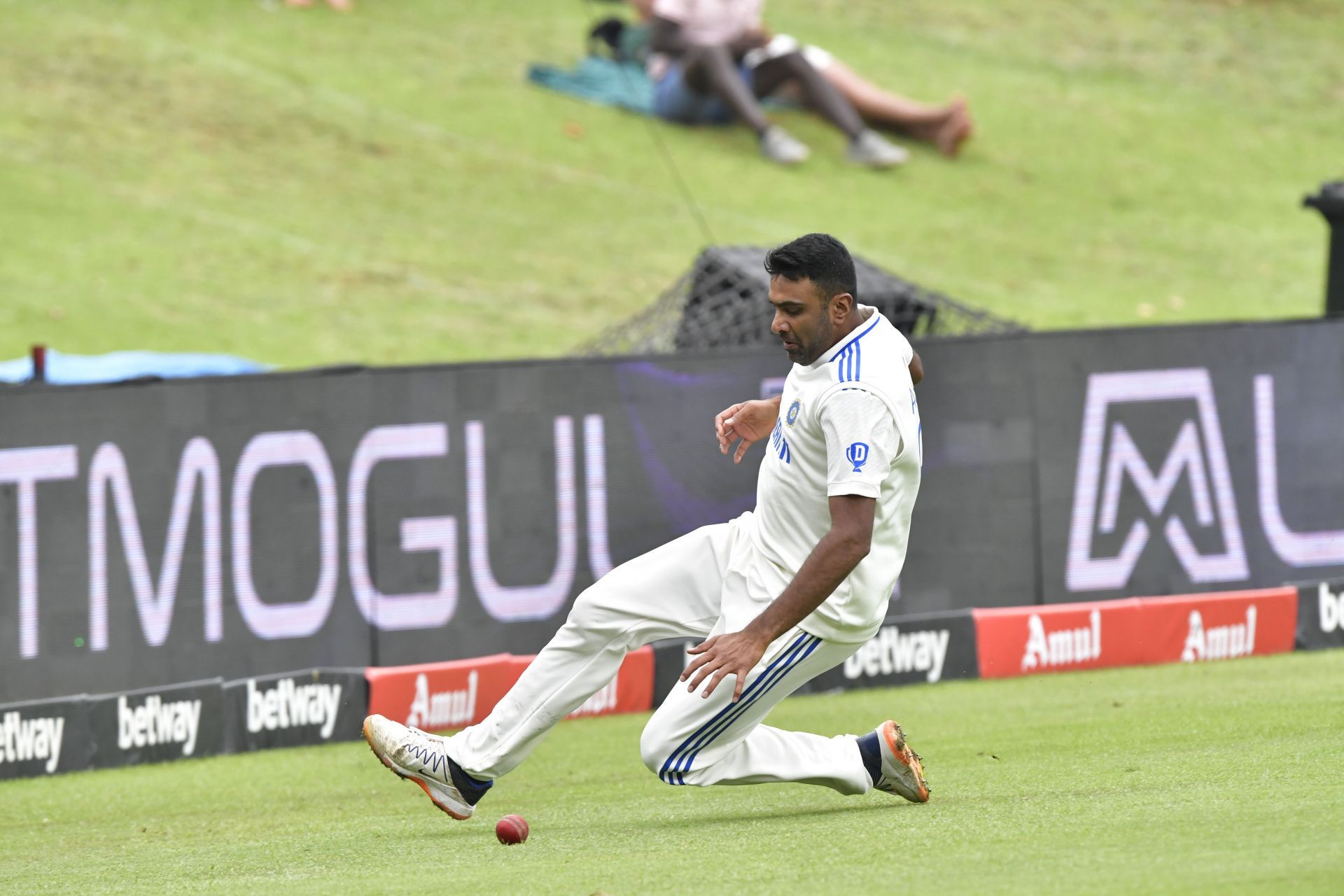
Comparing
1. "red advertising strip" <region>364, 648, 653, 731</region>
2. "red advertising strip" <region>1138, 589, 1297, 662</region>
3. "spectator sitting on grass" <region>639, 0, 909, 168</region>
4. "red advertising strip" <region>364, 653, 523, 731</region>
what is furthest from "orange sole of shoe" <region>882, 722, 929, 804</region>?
"spectator sitting on grass" <region>639, 0, 909, 168</region>

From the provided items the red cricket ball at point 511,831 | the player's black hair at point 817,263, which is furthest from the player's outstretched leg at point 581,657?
the player's black hair at point 817,263

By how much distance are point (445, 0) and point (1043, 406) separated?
20802mm

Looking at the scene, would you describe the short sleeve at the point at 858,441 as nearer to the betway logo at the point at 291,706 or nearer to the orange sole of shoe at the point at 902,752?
the orange sole of shoe at the point at 902,752

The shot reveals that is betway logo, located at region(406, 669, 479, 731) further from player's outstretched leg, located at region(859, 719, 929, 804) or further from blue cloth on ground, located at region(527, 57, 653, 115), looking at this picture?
blue cloth on ground, located at region(527, 57, 653, 115)

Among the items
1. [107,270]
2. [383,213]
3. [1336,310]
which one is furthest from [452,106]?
[1336,310]

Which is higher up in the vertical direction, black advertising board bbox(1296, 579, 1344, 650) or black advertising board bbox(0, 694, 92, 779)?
black advertising board bbox(1296, 579, 1344, 650)

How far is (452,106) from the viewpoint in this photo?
83.9 ft

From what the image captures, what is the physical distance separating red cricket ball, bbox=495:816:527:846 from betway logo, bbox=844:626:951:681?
4.68m

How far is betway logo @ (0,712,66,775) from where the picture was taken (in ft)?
29.3

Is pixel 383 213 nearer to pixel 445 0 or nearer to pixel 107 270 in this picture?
pixel 107 270

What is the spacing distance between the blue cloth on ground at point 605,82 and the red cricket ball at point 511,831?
816 inches

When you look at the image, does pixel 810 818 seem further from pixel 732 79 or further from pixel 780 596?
pixel 732 79

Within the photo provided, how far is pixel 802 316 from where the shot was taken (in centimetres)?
568

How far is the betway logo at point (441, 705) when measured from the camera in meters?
9.84
